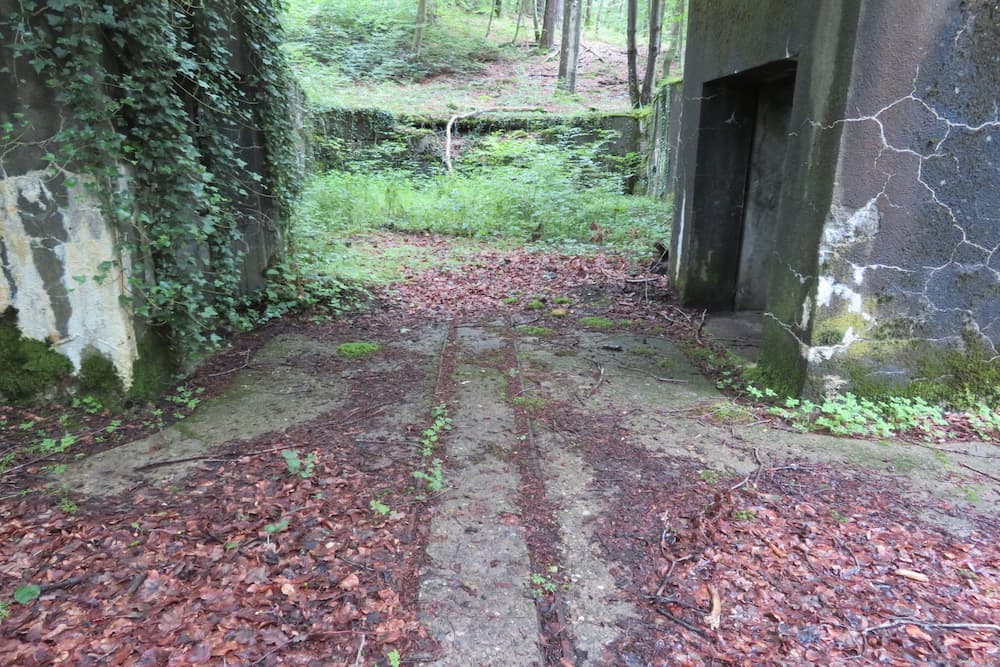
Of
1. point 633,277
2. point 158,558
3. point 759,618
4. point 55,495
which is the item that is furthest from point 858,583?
point 633,277

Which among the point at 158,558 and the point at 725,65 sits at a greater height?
Answer: the point at 725,65

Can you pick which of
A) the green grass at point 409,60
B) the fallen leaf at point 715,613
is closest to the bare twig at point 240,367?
the fallen leaf at point 715,613

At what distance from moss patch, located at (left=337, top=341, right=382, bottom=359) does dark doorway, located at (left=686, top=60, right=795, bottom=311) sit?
10.9 feet

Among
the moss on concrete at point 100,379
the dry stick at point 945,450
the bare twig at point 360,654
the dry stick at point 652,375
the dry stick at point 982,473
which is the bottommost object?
the bare twig at point 360,654

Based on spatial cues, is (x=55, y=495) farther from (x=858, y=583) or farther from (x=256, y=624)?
(x=858, y=583)

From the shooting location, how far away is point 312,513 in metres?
2.87

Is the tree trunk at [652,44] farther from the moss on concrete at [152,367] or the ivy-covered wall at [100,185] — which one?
the moss on concrete at [152,367]

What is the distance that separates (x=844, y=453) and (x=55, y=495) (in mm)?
4265

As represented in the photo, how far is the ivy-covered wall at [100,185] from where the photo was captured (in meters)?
3.29

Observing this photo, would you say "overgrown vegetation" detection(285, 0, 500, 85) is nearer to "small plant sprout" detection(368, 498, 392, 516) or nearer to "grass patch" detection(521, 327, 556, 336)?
"grass patch" detection(521, 327, 556, 336)

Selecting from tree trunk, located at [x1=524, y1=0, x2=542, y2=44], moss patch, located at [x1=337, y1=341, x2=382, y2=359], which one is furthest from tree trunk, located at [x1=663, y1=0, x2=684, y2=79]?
moss patch, located at [x1=337, y1=341, x2=382, y2=359]

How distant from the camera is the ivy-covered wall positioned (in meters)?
3.29

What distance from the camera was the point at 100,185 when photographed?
349 cm

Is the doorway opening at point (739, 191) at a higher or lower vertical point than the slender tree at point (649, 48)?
lower
